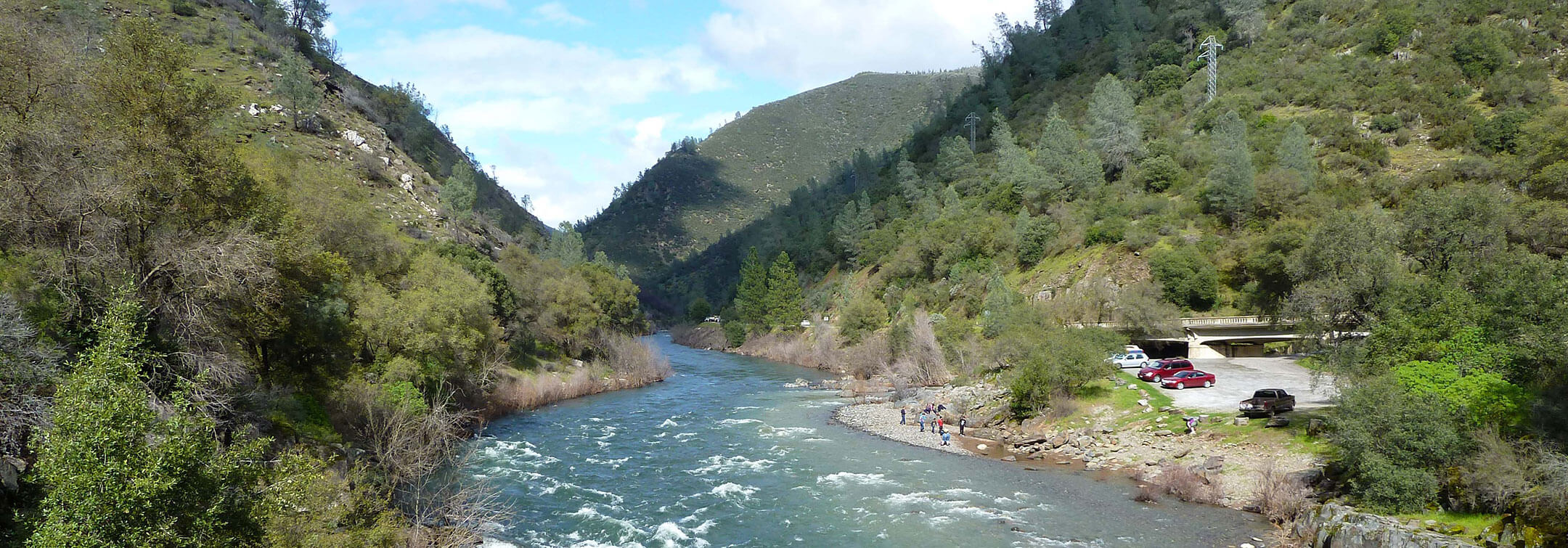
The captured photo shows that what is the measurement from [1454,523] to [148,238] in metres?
31.5

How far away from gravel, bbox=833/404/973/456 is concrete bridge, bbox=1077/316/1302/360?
56.1 ft

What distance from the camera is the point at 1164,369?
39.7m

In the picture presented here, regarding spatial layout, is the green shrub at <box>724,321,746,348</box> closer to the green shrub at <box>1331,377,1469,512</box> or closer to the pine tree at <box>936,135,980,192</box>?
the pine tree at <box>936,135,980,192</box>

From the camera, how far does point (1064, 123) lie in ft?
271

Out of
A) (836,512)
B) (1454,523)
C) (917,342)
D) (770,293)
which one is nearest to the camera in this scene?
(1454,523)

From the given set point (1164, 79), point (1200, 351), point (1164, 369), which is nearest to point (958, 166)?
point (1164, 79)

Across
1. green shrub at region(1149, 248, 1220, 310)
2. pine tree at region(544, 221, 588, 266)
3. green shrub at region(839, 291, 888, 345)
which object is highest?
pine tree at region(544, 221, 588, 266)

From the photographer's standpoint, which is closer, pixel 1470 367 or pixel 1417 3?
pixel 1470 367

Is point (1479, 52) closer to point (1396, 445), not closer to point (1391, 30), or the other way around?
point (1391, 30)

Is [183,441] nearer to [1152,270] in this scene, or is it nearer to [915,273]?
[1152,270]

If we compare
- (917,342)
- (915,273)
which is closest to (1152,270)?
(917,342)

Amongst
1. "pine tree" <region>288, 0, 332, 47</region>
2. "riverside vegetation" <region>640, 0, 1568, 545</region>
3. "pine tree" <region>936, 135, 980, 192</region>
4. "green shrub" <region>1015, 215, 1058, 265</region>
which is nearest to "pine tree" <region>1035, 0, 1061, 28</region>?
"riverside vegetation" <region>640, 0, 1568, 545</region>

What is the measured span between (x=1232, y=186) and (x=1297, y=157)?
674cm

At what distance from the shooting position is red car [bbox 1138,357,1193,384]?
3931 cm
